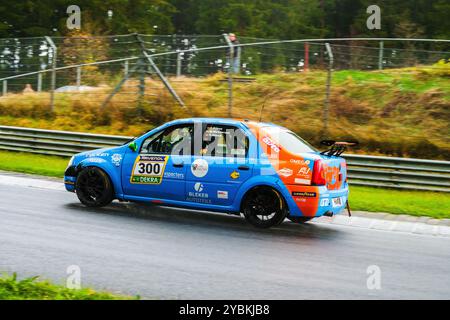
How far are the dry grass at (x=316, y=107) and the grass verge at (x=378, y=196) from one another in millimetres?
2445

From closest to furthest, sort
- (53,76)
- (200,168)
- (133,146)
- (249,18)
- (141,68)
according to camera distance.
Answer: (200,168)
(133,146)
(141,68)
(53,76)
(249,18)

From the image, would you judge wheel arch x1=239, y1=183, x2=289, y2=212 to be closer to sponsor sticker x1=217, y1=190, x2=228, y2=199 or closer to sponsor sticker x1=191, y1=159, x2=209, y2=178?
sponsor sticker x1=217, y1=190, x2=228, y2=199

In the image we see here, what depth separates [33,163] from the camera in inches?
632

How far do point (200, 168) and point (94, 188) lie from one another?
76.0 inches

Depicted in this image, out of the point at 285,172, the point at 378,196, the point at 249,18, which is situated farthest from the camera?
the point at 249,18

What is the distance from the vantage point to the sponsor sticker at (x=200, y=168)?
1020cm

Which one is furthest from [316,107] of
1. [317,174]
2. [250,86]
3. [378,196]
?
[317,174]

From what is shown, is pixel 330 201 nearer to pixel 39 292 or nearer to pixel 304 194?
pixel 304 194

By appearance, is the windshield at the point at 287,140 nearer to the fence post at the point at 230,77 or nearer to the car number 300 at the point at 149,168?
the car number 300 at the point at 149,168

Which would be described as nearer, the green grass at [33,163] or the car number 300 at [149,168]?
the car number 300 at [149,168]

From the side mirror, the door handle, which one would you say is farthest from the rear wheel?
the side mirror

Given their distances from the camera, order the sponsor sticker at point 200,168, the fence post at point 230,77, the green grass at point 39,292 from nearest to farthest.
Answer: the green grass at point 39,292 → the sponsor sticker at point 200,168 → the fence post at point 230,77

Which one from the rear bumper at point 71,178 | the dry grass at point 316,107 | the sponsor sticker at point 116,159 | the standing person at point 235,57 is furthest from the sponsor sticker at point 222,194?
the standing person at point 235,57

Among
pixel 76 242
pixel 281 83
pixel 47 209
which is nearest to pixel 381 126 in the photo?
pixel 281 83
